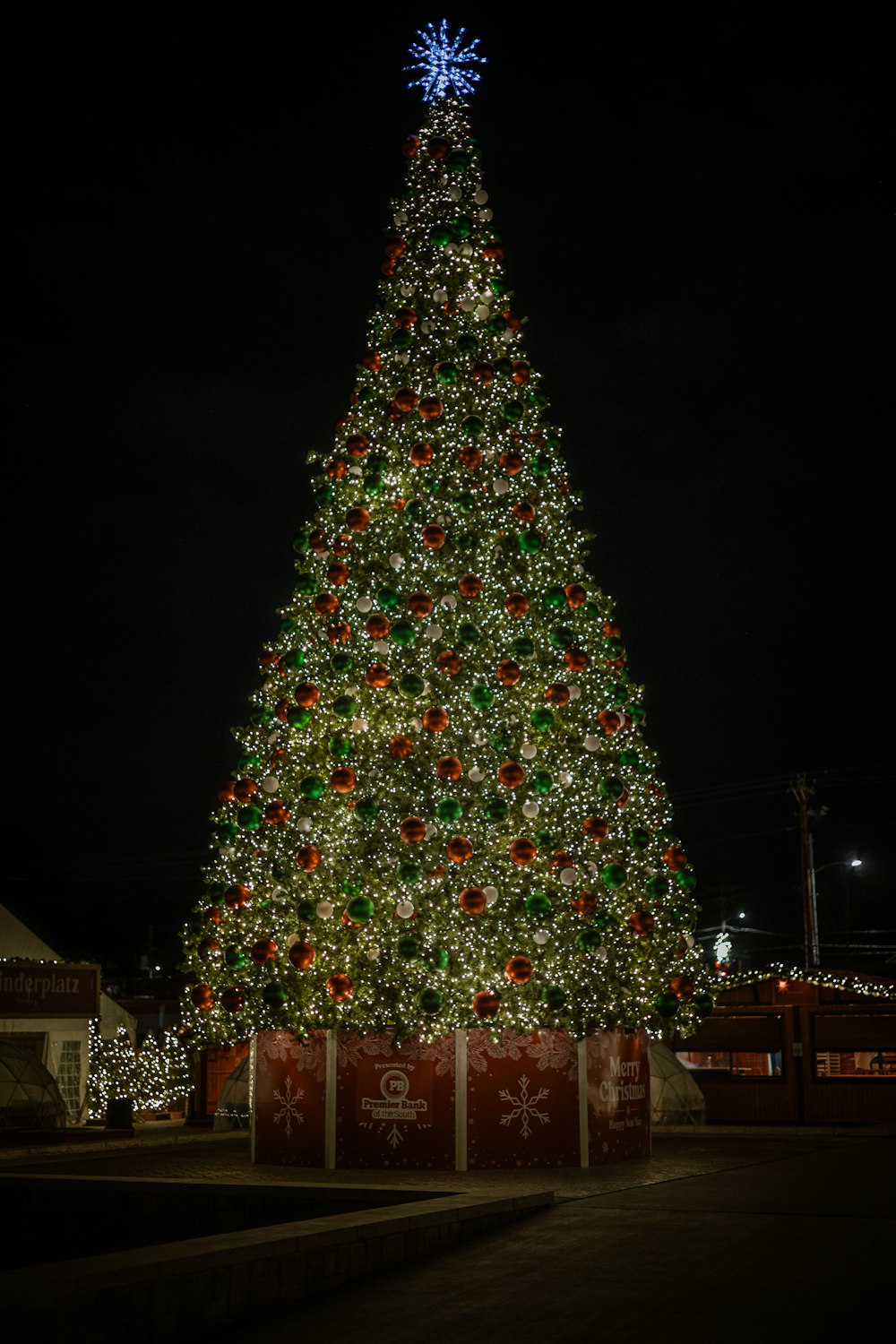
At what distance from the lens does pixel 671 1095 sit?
77.9 feet

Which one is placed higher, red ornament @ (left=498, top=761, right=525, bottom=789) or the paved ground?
red ornament @ (left=498, top=761, right=525, bottom=789)

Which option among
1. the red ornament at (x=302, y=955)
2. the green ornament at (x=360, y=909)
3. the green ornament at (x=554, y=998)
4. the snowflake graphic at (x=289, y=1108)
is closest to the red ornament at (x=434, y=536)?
the green ornament at (x=360, y=909)

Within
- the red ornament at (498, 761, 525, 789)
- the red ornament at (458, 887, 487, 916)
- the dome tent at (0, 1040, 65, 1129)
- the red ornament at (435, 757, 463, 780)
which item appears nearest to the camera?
the red ornament at (458, 887, 487, 916)

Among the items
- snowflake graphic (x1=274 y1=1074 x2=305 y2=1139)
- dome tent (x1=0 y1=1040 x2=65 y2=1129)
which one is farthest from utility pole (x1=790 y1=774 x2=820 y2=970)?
snowflake graphic (x1=274 y1=1074 x2=305 y2=1139)

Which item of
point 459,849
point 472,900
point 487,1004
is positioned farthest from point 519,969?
point 459,849

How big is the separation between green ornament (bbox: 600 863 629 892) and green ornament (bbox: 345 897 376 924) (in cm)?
251

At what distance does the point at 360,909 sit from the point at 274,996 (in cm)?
153

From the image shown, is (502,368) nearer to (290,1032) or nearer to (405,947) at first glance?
(405,947)

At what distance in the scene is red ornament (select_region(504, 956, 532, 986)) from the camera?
14883mm

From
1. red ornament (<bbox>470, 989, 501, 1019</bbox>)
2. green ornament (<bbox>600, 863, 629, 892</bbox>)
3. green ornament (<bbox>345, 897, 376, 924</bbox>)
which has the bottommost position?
red ornament (<bbox>470, 989, 501, 1019</bbox>)

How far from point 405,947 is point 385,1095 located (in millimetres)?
2134

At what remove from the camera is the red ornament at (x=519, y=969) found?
1488cm

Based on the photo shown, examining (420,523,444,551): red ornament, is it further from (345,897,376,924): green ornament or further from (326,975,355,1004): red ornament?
(326,975,355,1004): red ornament

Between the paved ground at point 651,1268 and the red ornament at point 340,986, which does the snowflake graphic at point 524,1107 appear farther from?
the red ornament at point 340,986
